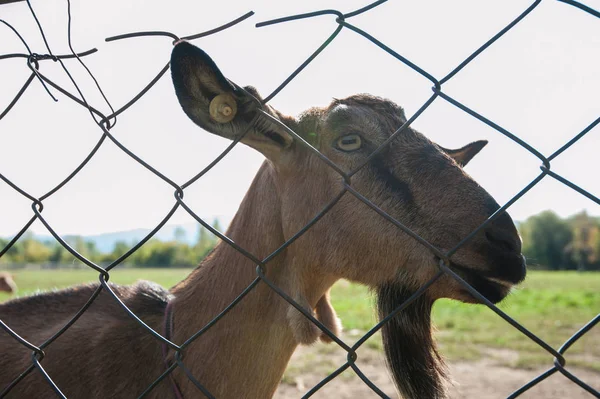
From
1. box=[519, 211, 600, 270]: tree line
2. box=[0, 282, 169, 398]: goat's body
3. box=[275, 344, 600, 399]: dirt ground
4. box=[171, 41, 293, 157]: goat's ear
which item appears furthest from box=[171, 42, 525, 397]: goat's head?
box=[519, 211, 600, 270]: tree line

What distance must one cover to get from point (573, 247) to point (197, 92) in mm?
57399

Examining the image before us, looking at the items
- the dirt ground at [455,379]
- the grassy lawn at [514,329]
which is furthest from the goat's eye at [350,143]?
the dirt ground at [455,379]

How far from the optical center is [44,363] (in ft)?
7.95

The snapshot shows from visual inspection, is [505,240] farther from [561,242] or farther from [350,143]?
[561,242]

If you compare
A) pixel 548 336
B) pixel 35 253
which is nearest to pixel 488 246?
pixel 548 336

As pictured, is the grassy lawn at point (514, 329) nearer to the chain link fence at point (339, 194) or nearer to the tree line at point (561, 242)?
the chain link fence at point (339, 194)

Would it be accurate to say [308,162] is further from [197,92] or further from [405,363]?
[405,363]

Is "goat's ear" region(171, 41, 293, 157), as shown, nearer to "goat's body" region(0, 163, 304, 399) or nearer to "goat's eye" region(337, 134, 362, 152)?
"goat's eye" region(337, 134, 362, 152)

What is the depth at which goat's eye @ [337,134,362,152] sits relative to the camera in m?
2.27

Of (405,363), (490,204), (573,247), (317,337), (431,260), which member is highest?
(573,247)

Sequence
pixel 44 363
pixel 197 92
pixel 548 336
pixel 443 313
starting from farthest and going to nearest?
pixel 443 313
pixel 548 336
pixel 44 363
pixel 197 92

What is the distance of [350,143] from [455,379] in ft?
17.4

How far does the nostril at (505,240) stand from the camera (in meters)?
1.66

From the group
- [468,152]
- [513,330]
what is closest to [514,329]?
[513,330]
